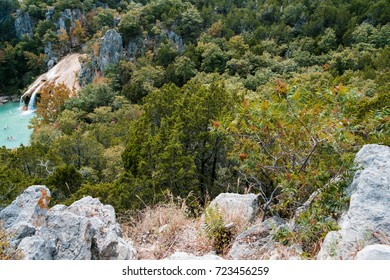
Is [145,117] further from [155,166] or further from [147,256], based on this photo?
[147,256]

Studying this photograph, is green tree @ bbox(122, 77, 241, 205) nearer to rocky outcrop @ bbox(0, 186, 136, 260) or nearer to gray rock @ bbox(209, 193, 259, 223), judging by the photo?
gray rock @ bbox(209, 193, 259, 223)

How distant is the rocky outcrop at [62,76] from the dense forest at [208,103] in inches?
92.9

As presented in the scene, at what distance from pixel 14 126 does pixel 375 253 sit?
3536 centimetres

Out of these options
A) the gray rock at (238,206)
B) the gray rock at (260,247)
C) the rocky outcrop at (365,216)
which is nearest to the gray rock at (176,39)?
the gray rock at (238,206)

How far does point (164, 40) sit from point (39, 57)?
1904 centimetres

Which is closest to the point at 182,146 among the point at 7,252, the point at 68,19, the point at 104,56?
the point at 7,252

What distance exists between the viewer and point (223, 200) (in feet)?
17.1

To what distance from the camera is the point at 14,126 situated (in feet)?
108

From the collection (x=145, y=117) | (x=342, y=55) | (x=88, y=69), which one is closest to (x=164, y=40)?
(x=88, y=69)

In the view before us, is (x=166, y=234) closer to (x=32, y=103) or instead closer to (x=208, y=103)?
(x=208, y=103)

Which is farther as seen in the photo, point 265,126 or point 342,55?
point 342,55

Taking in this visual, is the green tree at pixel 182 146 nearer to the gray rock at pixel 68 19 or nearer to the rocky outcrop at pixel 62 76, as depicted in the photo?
the rocky outcrop at pixel 62 76
